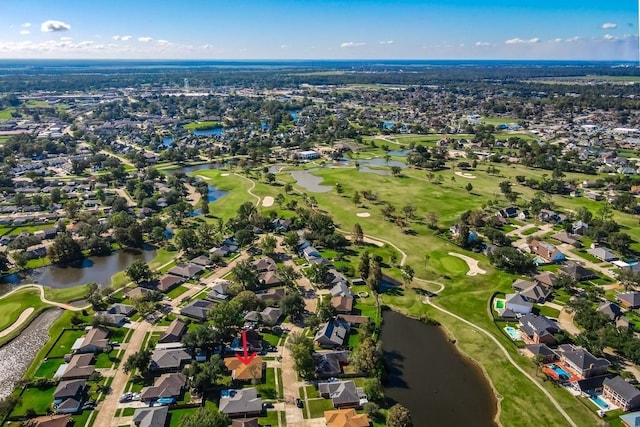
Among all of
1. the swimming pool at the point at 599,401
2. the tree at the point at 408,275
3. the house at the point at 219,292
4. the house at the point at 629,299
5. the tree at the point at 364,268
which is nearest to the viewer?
the swimming pool at the point at 599,401

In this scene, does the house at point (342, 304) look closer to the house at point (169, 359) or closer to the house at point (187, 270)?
the house at point (169, 359)

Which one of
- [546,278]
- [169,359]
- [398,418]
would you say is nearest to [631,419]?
[398,418]

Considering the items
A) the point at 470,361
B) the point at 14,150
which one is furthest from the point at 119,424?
the point at 14,150

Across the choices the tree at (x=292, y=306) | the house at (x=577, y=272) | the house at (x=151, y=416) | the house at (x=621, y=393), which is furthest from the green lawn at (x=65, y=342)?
the house at (x=577, y=272)

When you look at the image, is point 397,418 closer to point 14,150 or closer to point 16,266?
point 16,266

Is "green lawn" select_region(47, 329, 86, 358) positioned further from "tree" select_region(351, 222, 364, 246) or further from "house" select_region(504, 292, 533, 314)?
"house" select_region(504, 292, 533, 314)

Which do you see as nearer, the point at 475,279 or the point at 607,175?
the point at 475,279

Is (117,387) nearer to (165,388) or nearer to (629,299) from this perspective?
(165,388)
